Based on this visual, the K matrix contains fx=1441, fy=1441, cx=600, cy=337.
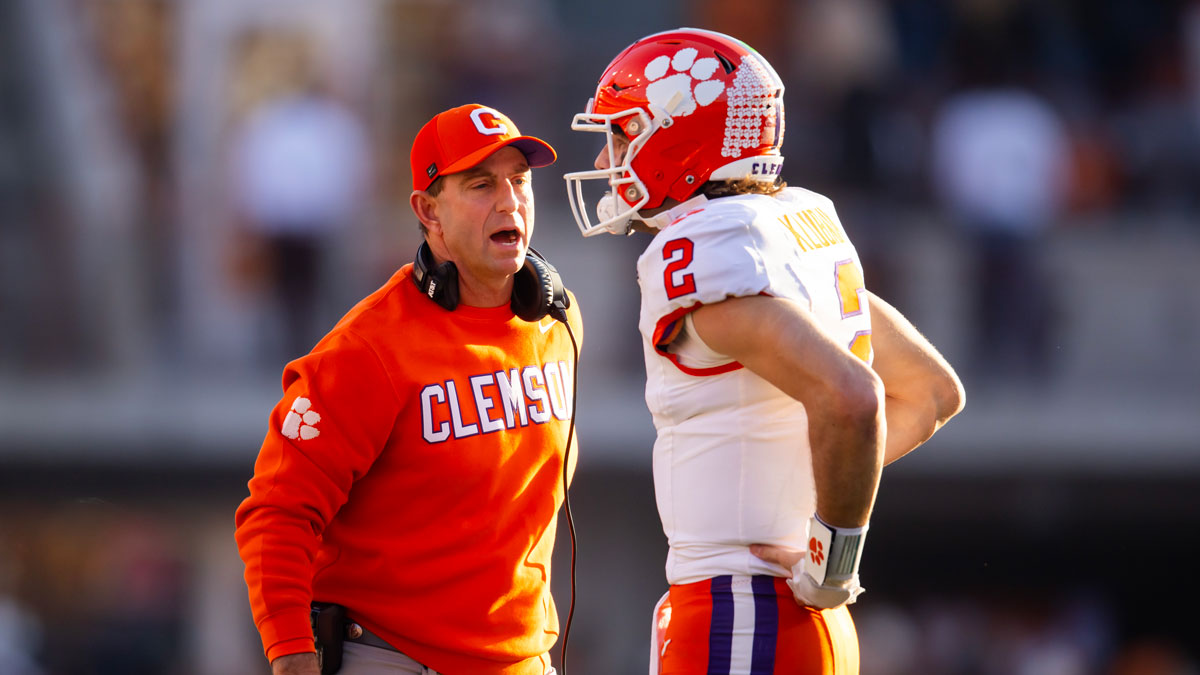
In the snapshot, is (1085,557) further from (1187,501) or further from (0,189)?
(0,189)

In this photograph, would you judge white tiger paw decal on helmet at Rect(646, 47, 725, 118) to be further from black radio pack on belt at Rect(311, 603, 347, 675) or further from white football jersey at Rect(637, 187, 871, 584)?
black radio pack on belt at Rect(311, 603, 347, 675)

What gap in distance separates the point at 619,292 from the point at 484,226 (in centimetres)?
573

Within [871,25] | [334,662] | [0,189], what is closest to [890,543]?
[871,25]

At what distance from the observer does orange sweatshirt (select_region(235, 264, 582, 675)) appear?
3.21m

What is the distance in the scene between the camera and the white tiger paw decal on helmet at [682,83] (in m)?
2.99

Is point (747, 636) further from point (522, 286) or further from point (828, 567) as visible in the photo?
point (522, 286)

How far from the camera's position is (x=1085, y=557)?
31.7 ft

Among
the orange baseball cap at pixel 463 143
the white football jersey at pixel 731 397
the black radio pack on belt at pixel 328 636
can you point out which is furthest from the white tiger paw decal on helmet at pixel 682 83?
the black radio pack on belt at pixel 328 636

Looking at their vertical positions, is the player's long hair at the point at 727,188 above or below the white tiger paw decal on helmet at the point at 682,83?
below

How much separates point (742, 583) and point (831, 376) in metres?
0.49

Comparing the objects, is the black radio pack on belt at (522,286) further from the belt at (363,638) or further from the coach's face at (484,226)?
the belt at (363,638)

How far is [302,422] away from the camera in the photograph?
3.22m

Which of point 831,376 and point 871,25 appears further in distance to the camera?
point 871,25

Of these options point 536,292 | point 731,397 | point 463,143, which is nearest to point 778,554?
point 731,397
